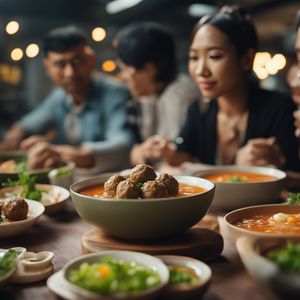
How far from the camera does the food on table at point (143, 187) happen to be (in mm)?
1438

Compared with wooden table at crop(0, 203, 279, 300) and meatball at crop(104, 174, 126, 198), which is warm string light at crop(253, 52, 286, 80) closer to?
wooden table at crop(0, 203, 279, 300)

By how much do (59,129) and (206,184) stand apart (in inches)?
122

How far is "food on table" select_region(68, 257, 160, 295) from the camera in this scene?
3.46 ft

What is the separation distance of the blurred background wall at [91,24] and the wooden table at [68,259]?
6.27 meters

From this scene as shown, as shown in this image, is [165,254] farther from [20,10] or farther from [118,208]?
[20,10]

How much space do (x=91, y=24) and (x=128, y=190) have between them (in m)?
9.07

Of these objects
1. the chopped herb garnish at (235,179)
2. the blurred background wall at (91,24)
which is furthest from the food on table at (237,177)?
the blurred background wall at (91,24)

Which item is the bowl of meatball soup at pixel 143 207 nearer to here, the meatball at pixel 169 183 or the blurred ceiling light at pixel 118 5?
the meatball at pixel 169 183

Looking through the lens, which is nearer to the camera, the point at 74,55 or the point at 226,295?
the point at 226,295

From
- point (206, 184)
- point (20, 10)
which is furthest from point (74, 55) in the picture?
point (20, 10)

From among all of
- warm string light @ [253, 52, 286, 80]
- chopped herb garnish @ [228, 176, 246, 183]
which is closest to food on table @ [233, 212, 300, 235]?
chopped herb garnish @ [228, 176, 246, 183]

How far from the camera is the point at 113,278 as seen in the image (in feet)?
3.54

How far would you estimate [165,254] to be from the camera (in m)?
1.44

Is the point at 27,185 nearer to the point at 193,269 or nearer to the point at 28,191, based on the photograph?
the point at 28,191
